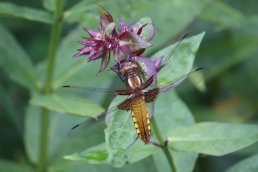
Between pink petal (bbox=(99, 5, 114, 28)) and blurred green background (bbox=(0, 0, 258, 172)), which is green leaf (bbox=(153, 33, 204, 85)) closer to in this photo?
pink petal (bbox=(99, 5, 114, 28))

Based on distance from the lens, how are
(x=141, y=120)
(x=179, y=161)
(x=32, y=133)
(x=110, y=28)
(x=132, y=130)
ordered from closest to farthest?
1. (x=110, y=28)
2. (x=141, y=120)
3. (x=132, y=130)
4. (x=179, y=161)
5. (x=32, y=133)

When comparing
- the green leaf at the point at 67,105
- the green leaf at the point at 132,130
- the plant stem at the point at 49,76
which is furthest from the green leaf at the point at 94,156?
the plant stem at the point at 49,76

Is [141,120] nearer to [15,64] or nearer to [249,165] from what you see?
[249,165]

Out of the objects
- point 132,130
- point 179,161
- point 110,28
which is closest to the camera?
point 110,28

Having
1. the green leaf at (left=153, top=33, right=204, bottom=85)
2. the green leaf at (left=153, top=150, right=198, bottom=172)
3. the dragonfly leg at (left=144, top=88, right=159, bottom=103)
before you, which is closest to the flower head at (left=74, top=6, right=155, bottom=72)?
the dragonfly leg at (left=144, top=88, right=159, bottom=103)

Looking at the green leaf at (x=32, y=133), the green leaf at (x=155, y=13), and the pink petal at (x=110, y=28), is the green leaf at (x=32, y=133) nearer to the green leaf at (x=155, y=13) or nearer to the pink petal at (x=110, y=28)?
the green leaf at (x=155, y=13)

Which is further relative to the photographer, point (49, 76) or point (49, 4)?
point (49, 76)

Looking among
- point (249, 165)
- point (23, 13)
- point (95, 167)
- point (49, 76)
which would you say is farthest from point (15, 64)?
point (249, 165)
